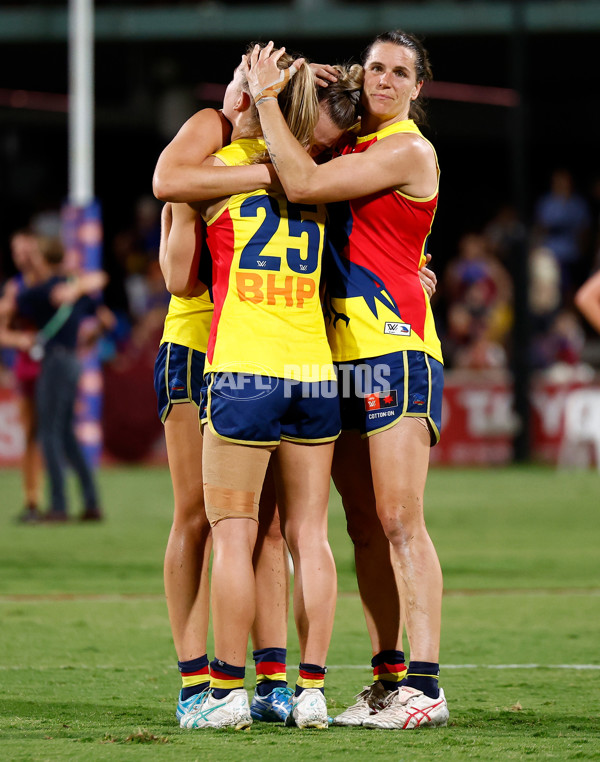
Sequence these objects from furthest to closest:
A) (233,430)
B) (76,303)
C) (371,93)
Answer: (76,303)
(371,93)
(233,430)

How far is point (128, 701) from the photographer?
17.2 ft

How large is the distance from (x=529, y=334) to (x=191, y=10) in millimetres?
7848

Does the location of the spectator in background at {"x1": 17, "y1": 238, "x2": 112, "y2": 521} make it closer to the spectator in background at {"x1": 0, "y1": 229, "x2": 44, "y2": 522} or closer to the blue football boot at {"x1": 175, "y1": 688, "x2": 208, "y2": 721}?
the spectator in background at {"x1": 0, "y1": 229, "x2": 44, "y2": 522}

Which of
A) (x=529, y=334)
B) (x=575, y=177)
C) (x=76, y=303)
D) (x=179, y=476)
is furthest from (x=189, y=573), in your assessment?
(x=575, y=177)

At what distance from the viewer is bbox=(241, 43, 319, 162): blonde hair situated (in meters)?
4.75

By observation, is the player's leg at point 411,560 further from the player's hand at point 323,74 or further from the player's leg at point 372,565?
the player's hand at point 323,74

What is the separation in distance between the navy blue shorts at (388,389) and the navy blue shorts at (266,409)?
0.50 feet

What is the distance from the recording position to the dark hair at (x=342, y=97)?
4.89 m

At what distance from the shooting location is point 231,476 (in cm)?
468

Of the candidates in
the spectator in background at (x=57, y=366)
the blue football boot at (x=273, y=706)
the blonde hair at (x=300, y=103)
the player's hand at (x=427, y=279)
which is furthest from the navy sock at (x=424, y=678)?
the spectator in background at (x=57, y=366)

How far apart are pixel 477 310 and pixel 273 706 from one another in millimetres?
16138

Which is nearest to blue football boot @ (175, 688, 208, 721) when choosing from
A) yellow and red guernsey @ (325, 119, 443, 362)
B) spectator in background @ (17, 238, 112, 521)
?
Result: yellow and red guernsey @ (325, 119, 443, 362)

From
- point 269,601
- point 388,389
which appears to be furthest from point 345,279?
point 269,601

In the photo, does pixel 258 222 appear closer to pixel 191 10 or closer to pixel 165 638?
pixel 165 638
